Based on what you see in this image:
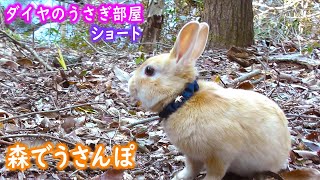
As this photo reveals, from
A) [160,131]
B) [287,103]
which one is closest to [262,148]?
[160,131]

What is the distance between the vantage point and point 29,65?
5.38m

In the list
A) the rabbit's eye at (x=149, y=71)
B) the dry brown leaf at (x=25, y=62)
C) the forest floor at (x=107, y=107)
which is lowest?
the forest floor at (x=107, y=107)

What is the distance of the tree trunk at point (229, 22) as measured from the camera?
6414mm

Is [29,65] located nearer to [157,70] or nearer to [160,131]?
[160,131]

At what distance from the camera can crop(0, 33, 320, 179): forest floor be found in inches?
108

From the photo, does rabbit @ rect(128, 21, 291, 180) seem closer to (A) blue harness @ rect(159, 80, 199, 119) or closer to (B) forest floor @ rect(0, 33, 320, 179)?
(A) blue harness @ rect(159, 80, 199, 119)

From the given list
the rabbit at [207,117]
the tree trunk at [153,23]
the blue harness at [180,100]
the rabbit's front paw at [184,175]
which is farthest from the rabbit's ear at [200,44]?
the tree trunk at [153,23]

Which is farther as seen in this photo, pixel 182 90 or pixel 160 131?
pixel 160 131

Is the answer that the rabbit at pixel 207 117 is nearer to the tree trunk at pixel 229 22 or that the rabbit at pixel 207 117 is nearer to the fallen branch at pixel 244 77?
the fallen branch at pixel 244 77

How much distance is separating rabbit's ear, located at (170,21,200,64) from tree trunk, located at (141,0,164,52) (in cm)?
524

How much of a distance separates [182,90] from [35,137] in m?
1.03

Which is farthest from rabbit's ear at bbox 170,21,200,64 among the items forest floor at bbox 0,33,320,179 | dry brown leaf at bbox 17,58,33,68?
dry brown leaf at bbox 17,58,33,68

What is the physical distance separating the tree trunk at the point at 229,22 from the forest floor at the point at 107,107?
405mm

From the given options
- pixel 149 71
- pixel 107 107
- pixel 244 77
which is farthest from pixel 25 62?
pixel 149 71
